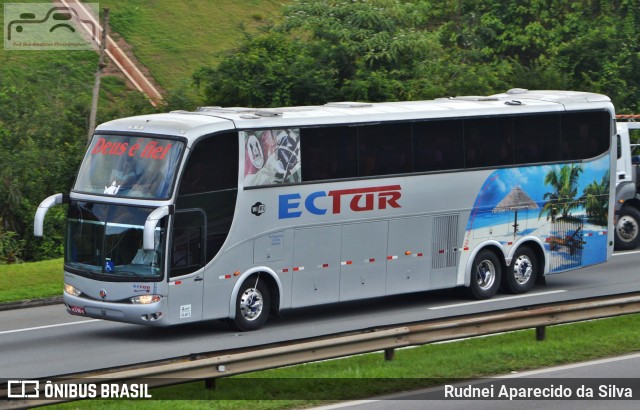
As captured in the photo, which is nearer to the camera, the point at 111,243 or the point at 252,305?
the point at 111,243

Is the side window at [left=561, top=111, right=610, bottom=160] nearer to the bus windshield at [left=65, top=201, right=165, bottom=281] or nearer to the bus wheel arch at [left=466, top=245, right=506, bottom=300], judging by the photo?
the bus wheel arch at [left=466, top=245, right=506, bottom=300]

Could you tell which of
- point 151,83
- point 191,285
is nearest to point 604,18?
point 151,83

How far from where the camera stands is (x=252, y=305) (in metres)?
18.8

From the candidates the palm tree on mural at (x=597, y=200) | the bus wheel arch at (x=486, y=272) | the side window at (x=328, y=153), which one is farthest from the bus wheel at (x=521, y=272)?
the side window at (x=328, y=153)

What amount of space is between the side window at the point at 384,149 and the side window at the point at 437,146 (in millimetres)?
212

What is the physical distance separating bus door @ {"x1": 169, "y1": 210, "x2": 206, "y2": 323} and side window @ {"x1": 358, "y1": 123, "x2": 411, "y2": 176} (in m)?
3.52

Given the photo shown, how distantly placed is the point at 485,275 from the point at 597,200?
10.5 ft

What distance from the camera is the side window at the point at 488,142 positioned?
21656 millimetres

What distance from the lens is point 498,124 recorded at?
22156mm

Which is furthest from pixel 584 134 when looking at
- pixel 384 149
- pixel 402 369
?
pixel 402 369

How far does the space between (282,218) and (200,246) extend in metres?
1.65

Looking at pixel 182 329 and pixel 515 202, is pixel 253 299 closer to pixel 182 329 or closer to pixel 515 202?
pixel 182 329

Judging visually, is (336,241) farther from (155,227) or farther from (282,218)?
(155,227)

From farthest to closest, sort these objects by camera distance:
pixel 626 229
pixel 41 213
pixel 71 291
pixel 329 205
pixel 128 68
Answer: pixel 128 68 → pixel 626 229 → pixel 329 205 → pixel 71 291 → pixel 41 213
